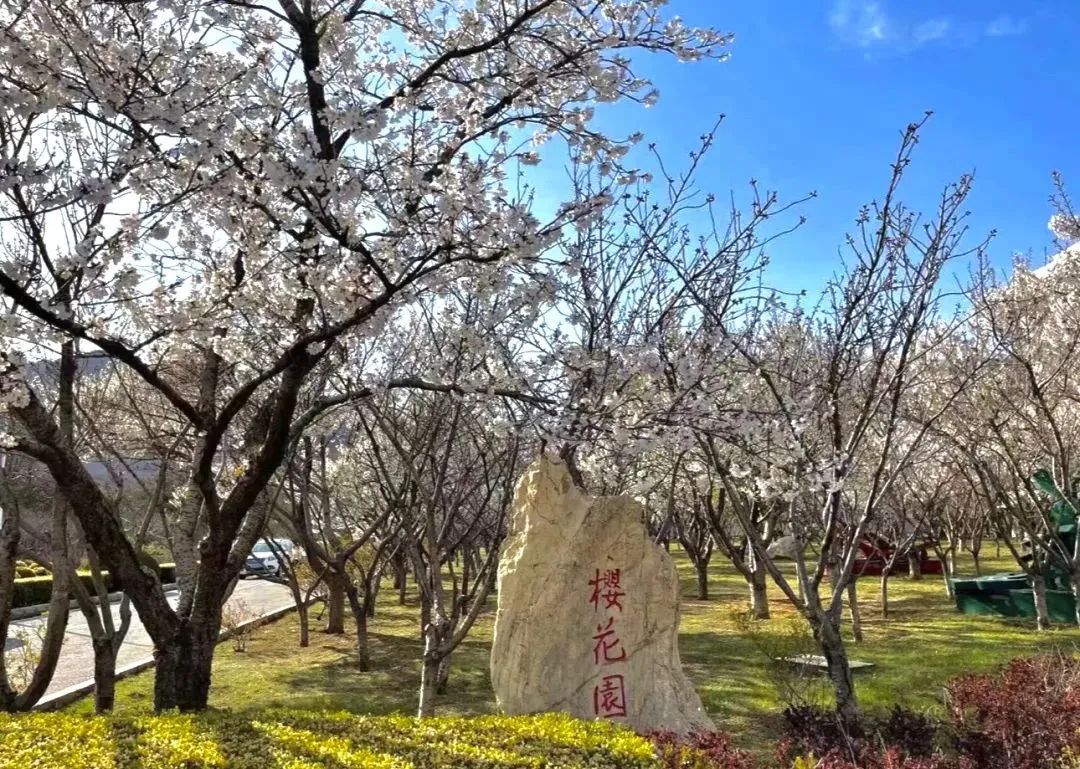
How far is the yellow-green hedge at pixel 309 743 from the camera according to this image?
158 inches

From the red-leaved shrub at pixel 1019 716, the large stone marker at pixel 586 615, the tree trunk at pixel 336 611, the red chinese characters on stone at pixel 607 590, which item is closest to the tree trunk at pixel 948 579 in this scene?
the red-leaved shrub at pixel 1019 716

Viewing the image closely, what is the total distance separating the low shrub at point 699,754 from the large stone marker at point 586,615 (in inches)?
52.7

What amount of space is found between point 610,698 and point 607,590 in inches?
33.6

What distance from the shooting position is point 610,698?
256 inches

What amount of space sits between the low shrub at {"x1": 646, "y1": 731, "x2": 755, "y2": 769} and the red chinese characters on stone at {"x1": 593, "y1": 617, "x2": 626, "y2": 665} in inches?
53.5

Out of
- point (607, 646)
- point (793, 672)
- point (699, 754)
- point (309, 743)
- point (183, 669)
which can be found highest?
point (183, 669)

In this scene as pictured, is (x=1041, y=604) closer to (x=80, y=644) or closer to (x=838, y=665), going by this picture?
(x=838, y=665)

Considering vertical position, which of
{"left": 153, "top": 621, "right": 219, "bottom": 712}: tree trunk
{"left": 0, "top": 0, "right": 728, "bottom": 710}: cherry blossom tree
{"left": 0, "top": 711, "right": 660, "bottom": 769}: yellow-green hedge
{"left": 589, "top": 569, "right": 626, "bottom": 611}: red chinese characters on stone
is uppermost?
{"left": 0, "top": 0, "right": 728, "bottom": 710}: cherry blossom tree

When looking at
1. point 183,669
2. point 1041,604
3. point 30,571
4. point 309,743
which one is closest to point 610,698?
point 309,743

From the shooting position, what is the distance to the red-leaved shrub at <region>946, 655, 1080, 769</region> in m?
5.20

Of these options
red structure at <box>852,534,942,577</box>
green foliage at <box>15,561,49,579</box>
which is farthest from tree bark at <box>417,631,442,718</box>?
green foliage at <box>15,561,49,579</box>

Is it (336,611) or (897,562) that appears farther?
(897,562)

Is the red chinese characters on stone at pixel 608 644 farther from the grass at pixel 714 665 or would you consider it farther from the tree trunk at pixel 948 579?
the tree trunk at pixel 948 579

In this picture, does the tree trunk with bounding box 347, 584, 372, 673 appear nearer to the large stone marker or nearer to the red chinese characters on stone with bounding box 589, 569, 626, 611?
the large stone marker
